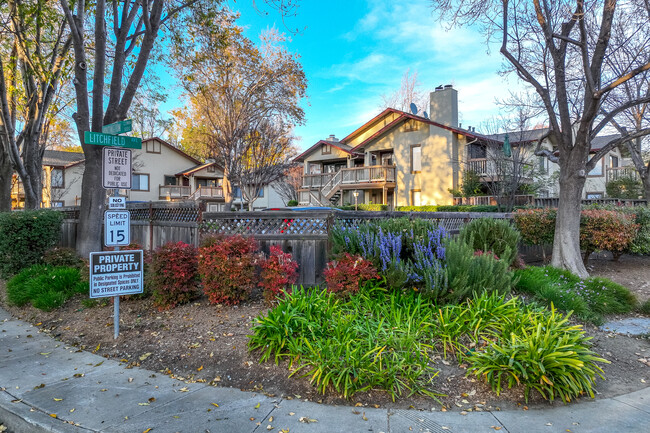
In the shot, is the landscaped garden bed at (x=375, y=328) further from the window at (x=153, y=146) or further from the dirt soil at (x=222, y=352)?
the window at (x=153, y=146)

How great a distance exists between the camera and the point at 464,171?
A: 2267cm

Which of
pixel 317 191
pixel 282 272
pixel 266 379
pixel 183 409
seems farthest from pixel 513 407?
pixel 317 191

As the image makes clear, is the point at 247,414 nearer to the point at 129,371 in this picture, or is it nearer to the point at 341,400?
the point at 341,400

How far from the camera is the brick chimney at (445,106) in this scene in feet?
80.1

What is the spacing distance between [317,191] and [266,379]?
1070 inches

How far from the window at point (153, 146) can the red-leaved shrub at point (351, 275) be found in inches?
1415

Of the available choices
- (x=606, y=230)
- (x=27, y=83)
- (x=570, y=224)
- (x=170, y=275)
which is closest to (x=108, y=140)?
(x=170, y=275)

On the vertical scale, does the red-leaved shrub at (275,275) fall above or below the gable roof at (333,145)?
below

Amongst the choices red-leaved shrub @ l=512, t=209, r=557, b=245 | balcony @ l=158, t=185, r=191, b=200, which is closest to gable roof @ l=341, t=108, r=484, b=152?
red-leaved shrub @ l=512, t=209, r=557, b=245

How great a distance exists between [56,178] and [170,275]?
34347 millimetres

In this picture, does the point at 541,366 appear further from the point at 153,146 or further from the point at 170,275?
the point at 153,146

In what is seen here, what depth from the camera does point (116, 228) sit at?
515 centimetres

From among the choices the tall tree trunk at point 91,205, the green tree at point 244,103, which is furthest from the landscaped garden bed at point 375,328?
the green tree at point 244,103

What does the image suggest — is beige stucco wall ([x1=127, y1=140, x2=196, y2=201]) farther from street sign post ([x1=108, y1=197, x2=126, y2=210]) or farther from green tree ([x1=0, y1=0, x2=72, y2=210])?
street sign post ([x1=108, y1=197, x2=126, y2=210])
